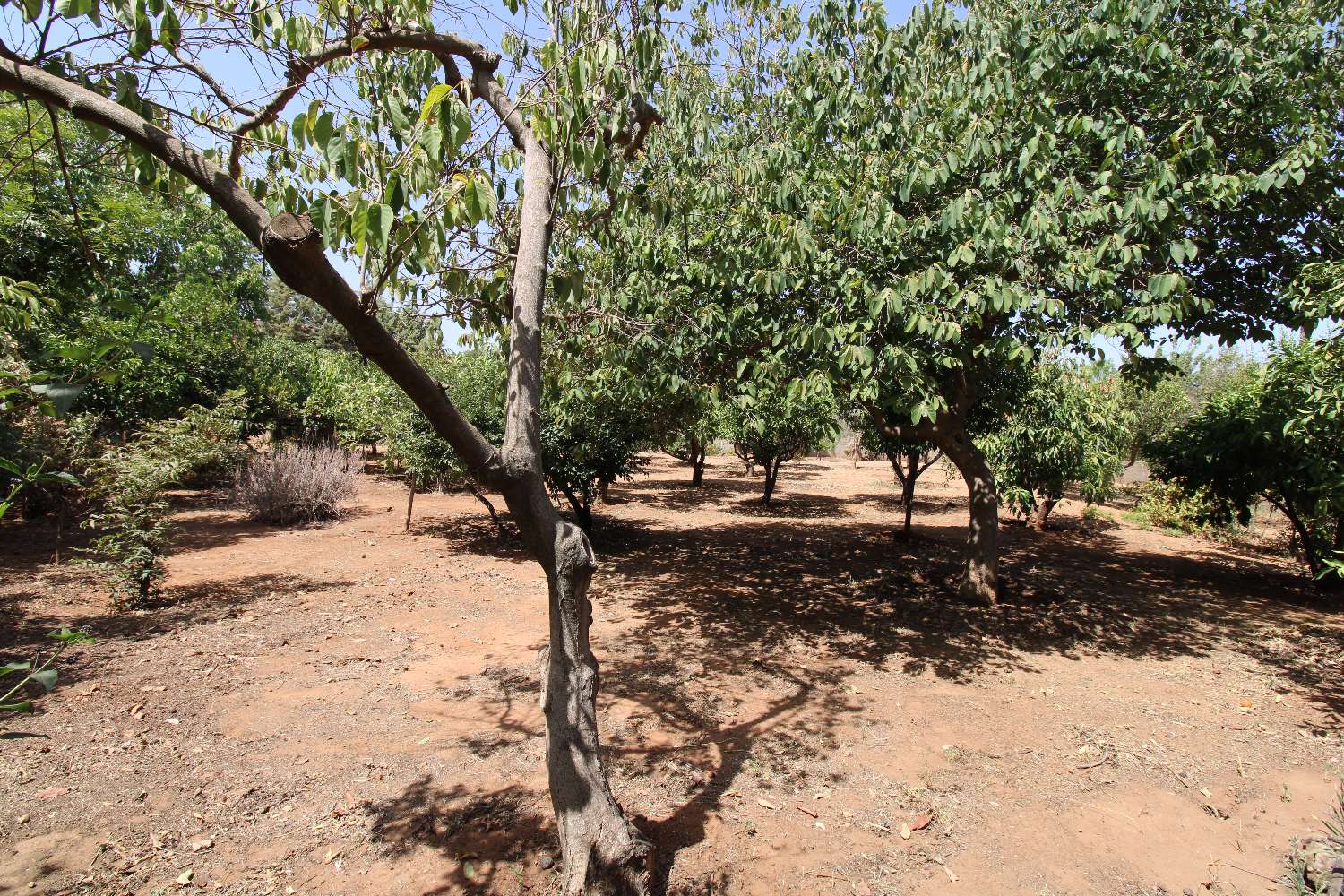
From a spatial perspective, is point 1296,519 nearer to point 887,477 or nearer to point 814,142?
point 814,142

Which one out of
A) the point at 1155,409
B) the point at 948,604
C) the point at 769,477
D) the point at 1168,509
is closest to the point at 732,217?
the point at 948,604

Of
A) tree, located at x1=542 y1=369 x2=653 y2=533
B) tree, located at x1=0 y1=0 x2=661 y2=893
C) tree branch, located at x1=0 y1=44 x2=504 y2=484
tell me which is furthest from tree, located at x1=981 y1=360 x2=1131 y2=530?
tree branch, located at x1=0 y1=44 x2=504 y2=484

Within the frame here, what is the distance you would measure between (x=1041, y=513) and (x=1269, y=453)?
6.35m

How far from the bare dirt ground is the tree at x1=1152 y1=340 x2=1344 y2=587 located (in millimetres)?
1165

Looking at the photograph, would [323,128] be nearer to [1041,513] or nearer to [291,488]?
[291,488]

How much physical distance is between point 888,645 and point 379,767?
469 centimetres

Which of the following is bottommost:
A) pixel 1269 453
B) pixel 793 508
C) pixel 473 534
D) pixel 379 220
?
pixel 473 534

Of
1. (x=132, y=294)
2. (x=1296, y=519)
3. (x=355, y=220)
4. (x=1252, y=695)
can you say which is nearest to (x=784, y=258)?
(x=355, y=220)

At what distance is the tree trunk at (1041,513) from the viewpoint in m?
14.1

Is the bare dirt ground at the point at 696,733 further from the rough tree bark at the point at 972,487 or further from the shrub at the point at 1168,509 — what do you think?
the shrub at the point at 1168,509

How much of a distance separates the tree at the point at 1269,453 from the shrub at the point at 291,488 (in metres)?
13.6

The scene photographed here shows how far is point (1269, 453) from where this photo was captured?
8.21 metres

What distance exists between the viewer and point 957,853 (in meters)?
3.33

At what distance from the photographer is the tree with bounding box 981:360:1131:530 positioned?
12.4m
